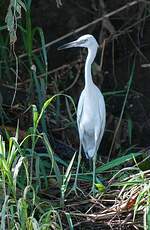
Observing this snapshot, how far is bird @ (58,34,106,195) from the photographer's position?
13.5 feet

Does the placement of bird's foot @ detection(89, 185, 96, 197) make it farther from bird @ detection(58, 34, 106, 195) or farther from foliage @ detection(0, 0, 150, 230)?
bird @ detection(58, 34, 106, 195)

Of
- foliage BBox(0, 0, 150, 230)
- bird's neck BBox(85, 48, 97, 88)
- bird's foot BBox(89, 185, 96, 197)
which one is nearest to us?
foliage BBox(0, 0, 150, 230)

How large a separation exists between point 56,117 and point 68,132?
22 cm

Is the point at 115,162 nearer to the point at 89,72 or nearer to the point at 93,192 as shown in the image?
the point at 93,192

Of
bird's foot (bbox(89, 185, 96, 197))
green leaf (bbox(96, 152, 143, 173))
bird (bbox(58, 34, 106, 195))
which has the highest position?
bird (bbox(58, 34, 106, 195))

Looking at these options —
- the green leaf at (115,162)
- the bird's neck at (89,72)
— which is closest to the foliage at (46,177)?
the green leaf at (115,162)

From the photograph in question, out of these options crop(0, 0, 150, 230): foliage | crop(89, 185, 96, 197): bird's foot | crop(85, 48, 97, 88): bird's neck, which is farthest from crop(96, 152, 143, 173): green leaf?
crop(85, 48, 97, 88): bird's neck

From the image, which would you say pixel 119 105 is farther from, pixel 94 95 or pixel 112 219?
A: pixel 112 219

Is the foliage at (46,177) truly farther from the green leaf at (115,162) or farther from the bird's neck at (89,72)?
the bird's neck at (89,72)

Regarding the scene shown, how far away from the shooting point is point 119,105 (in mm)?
5133

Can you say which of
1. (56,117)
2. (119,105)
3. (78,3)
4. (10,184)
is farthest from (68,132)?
(10,184)

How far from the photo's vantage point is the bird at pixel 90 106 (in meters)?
4.11

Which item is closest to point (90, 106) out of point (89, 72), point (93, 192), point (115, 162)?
point (89, 72)

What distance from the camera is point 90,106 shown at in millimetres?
4141
